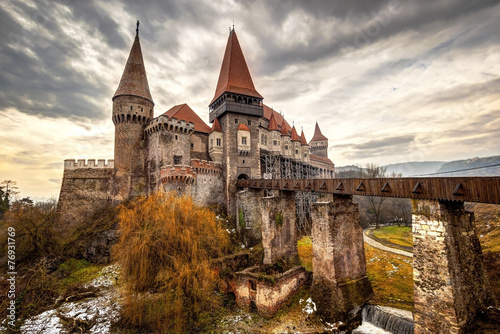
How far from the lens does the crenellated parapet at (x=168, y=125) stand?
2348 cm

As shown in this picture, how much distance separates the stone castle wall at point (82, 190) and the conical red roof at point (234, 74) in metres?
16.3

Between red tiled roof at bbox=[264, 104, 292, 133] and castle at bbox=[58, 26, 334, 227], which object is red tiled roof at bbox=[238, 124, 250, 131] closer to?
castle at bbox=[58, 26, 334, 227]

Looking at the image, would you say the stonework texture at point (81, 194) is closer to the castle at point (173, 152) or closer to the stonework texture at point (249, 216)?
the castle at point (173, 152)

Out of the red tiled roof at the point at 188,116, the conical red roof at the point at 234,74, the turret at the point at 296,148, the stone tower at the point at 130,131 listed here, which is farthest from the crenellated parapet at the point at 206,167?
the turret at the point at 296,148

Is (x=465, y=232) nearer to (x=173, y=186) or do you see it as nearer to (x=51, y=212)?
(x=173, y=186)

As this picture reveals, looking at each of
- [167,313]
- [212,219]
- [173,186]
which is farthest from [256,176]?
[167,313]

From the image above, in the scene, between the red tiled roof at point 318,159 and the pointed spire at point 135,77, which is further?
the red tiled roof at point 318,159

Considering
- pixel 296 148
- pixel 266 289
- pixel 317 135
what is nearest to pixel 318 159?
pixel 317 135

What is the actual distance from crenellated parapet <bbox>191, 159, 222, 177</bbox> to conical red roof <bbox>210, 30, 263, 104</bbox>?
9.51 meters

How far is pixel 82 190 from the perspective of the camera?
938 inches

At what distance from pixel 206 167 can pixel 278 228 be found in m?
11.7

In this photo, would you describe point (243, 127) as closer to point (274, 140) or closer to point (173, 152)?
point (274, 140)

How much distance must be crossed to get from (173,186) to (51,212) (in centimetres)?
1070

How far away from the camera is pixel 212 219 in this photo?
15836mm
